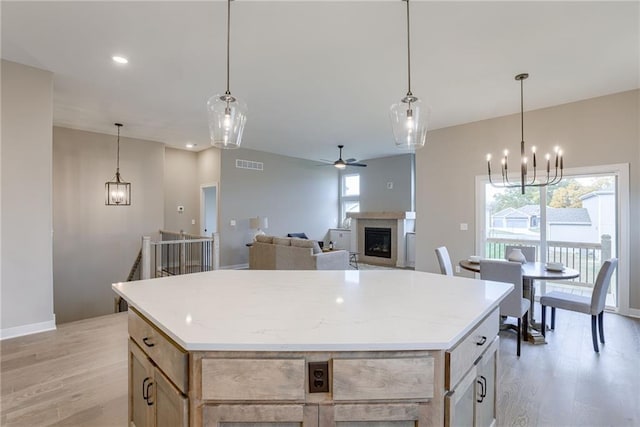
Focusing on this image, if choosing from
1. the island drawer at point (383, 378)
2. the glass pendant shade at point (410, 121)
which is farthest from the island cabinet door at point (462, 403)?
the glass pendant shade at point (410, 121)

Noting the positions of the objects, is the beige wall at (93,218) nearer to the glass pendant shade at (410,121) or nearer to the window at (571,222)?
the glass pendant shade at (410,121)

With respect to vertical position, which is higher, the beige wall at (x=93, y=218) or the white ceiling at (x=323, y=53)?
the white ceiling at (x=323, y=53)

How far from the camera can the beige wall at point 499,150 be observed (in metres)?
4.01

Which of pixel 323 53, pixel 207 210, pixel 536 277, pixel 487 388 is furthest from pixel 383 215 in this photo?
pixel 487 388

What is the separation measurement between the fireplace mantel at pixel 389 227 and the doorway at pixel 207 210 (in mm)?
3886

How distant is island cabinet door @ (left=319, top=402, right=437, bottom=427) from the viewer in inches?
39.4

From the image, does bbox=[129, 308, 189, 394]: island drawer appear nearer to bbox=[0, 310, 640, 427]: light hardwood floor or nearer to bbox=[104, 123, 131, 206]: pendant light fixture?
bbox=[0, 310, 640, 427]: light hardwood floor

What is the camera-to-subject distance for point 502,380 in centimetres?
247

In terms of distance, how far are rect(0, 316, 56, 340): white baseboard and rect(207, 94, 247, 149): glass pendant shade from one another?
304 cm

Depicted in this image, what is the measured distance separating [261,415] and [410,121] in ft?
6.98

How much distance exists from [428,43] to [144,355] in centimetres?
326

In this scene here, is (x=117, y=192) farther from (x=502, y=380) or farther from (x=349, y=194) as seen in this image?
(x=502, y=380)

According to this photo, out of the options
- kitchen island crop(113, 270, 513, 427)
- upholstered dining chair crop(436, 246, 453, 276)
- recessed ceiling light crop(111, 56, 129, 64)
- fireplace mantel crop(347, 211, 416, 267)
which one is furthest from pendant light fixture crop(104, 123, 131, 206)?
upholstered dining chair crop(436, 246, 453, 276)

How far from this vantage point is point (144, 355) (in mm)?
1394
